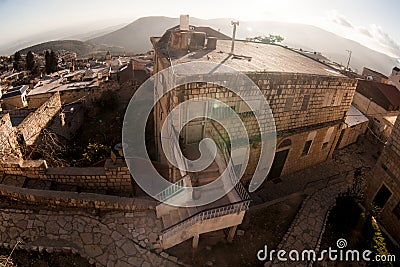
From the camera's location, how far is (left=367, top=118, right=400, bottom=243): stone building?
35.8 feet

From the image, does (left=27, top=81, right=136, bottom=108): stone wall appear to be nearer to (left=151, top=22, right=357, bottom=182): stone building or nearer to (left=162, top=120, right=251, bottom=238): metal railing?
(left=151, top=22, right=357, bottom=182): stone building

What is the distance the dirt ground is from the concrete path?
842 mm

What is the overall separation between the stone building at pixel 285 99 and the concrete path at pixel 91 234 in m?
4.24

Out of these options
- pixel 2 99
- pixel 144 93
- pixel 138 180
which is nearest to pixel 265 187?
pixel 138 180

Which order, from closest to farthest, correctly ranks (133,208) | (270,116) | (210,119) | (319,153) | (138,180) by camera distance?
(133,208) → (210,119) → (138,180) → (270,116) → (319,153)

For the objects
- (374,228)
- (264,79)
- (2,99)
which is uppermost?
(264,79)

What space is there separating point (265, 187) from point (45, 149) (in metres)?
13.9

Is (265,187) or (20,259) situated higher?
(20,259)

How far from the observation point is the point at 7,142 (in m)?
12.2

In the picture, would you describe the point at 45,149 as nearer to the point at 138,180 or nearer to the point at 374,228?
the point at 138,180

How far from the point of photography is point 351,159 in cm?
1830

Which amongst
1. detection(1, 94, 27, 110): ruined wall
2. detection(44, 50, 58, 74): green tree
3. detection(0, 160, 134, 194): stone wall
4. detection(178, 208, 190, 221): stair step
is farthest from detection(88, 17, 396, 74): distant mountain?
detection(178, 208, 190, 221): stair step

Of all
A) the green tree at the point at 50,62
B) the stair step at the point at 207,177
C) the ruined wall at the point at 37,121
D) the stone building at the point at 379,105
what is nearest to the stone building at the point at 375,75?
Answer: the stone building at the point at 379,105

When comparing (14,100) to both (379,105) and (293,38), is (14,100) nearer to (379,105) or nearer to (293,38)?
(379,105)
